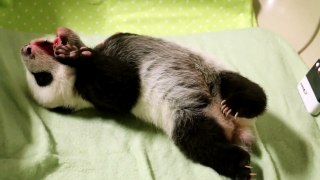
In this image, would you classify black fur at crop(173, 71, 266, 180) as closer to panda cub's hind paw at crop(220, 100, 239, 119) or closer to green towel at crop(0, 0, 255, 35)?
panda cub's hind paw at crop(220, 100, 239, 119)

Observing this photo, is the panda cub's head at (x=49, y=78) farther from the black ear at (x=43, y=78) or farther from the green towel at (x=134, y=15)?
the green towel at (x=134, y=15)

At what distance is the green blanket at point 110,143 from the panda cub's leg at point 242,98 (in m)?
0.14

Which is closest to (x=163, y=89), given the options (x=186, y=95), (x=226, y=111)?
(x=186, y=95)

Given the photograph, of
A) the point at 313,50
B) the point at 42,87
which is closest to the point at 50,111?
the point at 42,87

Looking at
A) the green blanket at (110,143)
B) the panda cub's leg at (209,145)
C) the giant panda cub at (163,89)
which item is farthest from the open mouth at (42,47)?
the panda cub's leg at (209,145)

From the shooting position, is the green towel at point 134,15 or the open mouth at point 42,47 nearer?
the open mouth at point 42,47

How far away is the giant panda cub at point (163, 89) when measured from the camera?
3.26 feet

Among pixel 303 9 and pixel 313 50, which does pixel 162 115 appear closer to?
pixel 313 50

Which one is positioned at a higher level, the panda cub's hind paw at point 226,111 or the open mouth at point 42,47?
the open mouth at point 42,47

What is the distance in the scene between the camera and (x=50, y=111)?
1.16 meters

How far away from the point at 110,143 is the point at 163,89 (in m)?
0.21

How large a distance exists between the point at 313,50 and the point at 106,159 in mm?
991

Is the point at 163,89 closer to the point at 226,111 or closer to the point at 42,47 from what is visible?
the point at 226,111

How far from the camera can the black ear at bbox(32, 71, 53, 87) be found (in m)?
1.09
